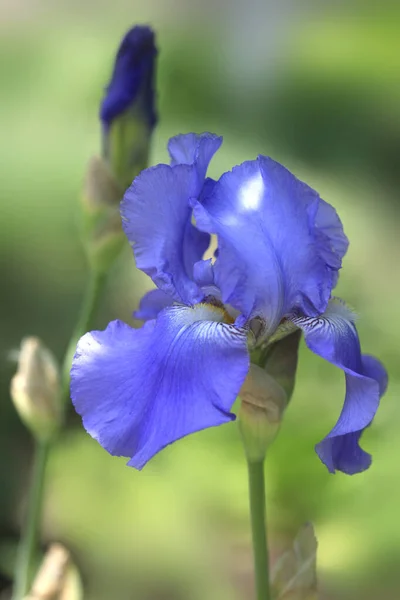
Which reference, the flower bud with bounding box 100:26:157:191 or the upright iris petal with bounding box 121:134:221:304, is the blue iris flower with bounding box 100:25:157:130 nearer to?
the flower bud with bounding box 100:26:157:191

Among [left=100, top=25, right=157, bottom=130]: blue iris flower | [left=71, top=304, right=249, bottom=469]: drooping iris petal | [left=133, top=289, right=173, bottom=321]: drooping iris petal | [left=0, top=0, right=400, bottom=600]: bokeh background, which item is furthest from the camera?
[left=0, top=0, right=400, bottom=600]: bokeh background

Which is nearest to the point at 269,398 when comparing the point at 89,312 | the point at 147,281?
the point at 89,312

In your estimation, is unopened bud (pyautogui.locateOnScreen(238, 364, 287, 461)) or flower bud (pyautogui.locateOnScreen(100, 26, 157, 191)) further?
flower bud (pyautogui.locateOnScreen(100, 26, 157, 191))

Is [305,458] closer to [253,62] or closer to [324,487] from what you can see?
[324,487]

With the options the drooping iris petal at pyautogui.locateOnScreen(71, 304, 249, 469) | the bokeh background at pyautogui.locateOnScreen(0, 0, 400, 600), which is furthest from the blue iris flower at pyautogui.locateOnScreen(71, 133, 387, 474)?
the bokeh background at pyautogui.locateOnScreen(0, 0, 400, 600)

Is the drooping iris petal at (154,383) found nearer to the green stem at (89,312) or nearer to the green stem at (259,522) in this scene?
the green stem at (259,522)

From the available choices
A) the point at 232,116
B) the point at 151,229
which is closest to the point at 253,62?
the point at 232,116

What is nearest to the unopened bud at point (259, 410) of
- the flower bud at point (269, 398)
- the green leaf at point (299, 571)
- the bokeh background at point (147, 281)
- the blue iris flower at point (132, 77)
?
the flower bud at point (269, 398)
